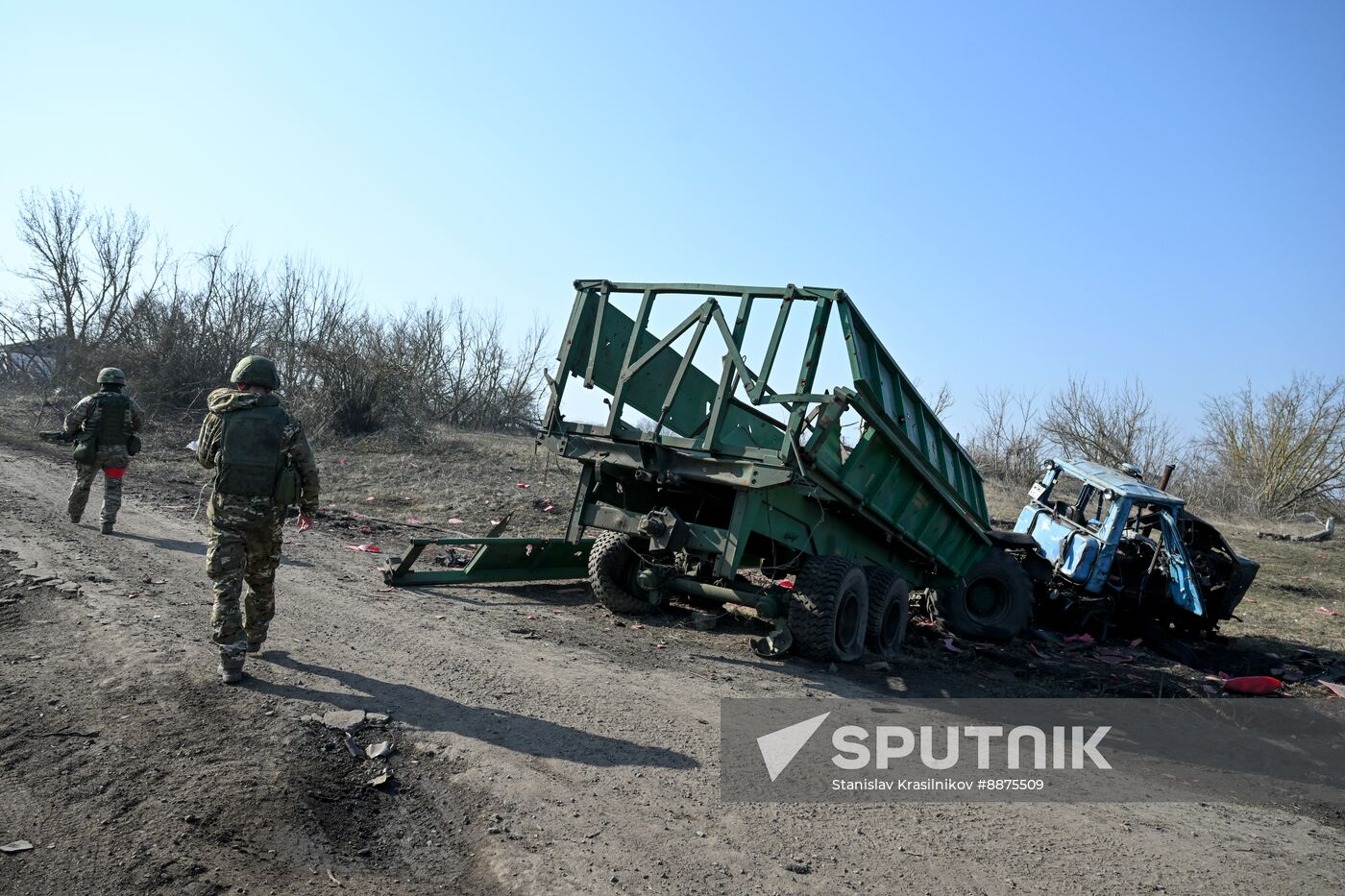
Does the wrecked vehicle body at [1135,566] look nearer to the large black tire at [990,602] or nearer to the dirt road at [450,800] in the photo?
the large black tire at [990,602]

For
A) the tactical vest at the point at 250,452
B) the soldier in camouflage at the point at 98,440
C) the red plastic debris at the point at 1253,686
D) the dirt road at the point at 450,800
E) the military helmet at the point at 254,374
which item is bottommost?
the dirt road at the point at 450,800

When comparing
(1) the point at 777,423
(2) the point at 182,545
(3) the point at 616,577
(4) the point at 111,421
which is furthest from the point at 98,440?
(1) the point at 777,423

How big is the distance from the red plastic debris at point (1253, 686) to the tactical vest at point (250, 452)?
7.86 meters

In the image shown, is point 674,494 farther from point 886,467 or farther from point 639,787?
point 639,787

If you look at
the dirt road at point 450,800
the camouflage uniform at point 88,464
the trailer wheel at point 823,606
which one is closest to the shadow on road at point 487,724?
the dirt road at point 450,800

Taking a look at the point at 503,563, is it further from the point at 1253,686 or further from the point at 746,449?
the point at 1253,686

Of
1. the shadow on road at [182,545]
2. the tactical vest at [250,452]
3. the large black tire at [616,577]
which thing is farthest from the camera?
the shadow on road at [182,545]

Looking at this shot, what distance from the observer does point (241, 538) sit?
5086mm

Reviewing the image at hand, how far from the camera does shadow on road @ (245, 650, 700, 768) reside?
14.5ft

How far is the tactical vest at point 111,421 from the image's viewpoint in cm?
946

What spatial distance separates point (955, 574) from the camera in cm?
900

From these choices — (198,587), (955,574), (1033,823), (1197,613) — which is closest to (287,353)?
(198,587)

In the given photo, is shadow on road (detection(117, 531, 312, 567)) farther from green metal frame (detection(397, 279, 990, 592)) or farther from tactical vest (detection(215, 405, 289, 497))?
tactical vest (detection(215, 405, 289, 497))

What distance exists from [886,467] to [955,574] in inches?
86.0
